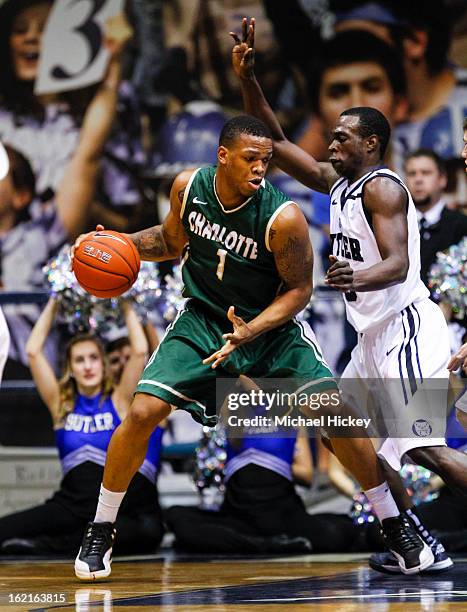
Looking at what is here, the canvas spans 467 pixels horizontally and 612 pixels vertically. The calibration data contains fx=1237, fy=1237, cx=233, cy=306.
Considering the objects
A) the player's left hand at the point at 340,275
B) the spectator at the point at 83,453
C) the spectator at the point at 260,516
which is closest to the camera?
the player's left hand at the point at 340,275

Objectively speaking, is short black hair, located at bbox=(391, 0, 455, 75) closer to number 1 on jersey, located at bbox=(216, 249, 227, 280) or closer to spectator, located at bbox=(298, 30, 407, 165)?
spectator, located at bbox=(298, 30, 407, 165)

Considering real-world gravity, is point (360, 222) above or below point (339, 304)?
below

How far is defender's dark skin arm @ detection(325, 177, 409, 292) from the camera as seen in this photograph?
514cm

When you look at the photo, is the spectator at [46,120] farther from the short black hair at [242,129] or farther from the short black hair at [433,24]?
the short black hair at [242,129]

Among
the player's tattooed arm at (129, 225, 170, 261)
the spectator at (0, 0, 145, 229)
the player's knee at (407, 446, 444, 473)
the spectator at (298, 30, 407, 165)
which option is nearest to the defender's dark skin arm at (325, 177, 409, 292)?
the player's knee at (407, 446, 444, 473)

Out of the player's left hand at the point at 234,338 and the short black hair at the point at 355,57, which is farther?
the short black hair at the point at 355,57

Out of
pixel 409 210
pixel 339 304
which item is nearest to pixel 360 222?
pixel 409 210

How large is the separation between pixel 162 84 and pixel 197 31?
1.61 feet

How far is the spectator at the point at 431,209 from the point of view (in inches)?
293

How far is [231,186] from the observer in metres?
5.56

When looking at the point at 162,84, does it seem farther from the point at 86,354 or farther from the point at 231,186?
the point at 231,186

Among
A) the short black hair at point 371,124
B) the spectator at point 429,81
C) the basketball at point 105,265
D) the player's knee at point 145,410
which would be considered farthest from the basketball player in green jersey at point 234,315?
the spectator at point 429,81

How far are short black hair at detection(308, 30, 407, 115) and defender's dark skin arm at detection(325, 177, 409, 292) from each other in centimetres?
401

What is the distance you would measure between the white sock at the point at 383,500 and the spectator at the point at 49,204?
452cm
